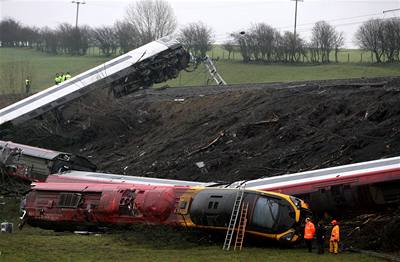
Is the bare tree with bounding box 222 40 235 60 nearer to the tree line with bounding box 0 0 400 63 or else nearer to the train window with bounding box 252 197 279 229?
the tree line with bounding box 0 0 400 63

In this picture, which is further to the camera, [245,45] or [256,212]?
[245,45]

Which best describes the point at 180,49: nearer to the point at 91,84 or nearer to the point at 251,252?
A: the point at 91,84

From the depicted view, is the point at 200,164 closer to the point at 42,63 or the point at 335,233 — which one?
the point at 335,233

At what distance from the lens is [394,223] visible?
15.2m

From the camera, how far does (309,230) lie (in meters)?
15.9

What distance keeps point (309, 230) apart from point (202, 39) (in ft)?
204

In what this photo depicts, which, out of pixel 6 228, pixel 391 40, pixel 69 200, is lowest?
pixel 6 228

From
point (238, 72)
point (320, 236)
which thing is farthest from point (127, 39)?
point (320, 236)

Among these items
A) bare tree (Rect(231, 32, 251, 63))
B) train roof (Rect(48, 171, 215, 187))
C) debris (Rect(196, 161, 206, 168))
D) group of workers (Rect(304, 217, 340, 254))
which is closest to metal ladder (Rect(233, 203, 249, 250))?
group of workers (Rect(304, 217, 340, 254))

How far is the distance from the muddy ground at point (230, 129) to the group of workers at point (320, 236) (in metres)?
6.57

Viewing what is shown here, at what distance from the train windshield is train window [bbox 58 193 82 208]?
7070 mm

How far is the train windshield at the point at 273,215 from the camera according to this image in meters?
16.4

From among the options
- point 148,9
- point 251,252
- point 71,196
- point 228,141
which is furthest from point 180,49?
point 148,9

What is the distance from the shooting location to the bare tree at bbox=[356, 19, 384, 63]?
6016 cm
